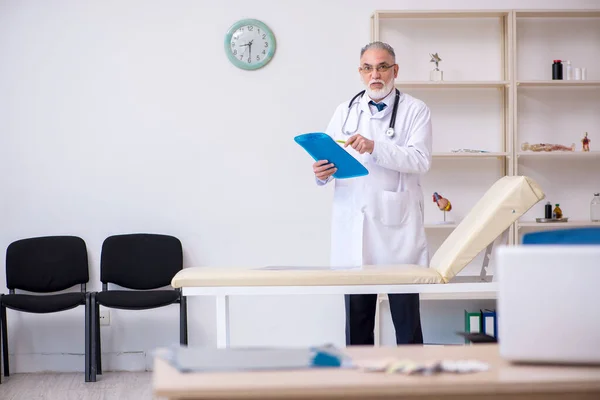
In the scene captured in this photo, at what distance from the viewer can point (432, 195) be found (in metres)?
4.12

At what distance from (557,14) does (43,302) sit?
306cm

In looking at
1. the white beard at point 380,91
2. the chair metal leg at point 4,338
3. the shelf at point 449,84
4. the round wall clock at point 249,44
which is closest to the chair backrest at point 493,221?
the white beard at point 380,91

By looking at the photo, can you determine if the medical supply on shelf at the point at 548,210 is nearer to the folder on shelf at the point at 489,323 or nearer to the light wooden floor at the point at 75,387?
the folder on shelf at the point at 489,323

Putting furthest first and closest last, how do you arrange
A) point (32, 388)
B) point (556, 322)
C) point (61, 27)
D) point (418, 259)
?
1. point (61, 27)
2. point (32, 388)
3. point (418, 259)
4. point (556, 322)

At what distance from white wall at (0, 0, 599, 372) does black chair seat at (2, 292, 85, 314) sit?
333 millimetres

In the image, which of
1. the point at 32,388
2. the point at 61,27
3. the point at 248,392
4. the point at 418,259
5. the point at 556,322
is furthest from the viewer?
the point at 61,27

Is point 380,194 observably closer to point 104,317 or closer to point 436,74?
point 436,74

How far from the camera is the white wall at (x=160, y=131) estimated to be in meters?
4.04

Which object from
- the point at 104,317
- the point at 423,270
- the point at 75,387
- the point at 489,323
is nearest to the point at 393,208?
the point at 423,270

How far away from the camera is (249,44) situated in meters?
4.04

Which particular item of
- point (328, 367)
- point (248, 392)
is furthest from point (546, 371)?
point (248, 392)

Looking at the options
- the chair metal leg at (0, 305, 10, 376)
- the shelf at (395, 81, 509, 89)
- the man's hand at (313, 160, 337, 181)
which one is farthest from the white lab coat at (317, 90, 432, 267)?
the chair metal leg at (0, 305, 10, 376)

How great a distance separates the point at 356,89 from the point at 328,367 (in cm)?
300

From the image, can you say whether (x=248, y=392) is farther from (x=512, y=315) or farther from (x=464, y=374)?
(x=512, y=315)
